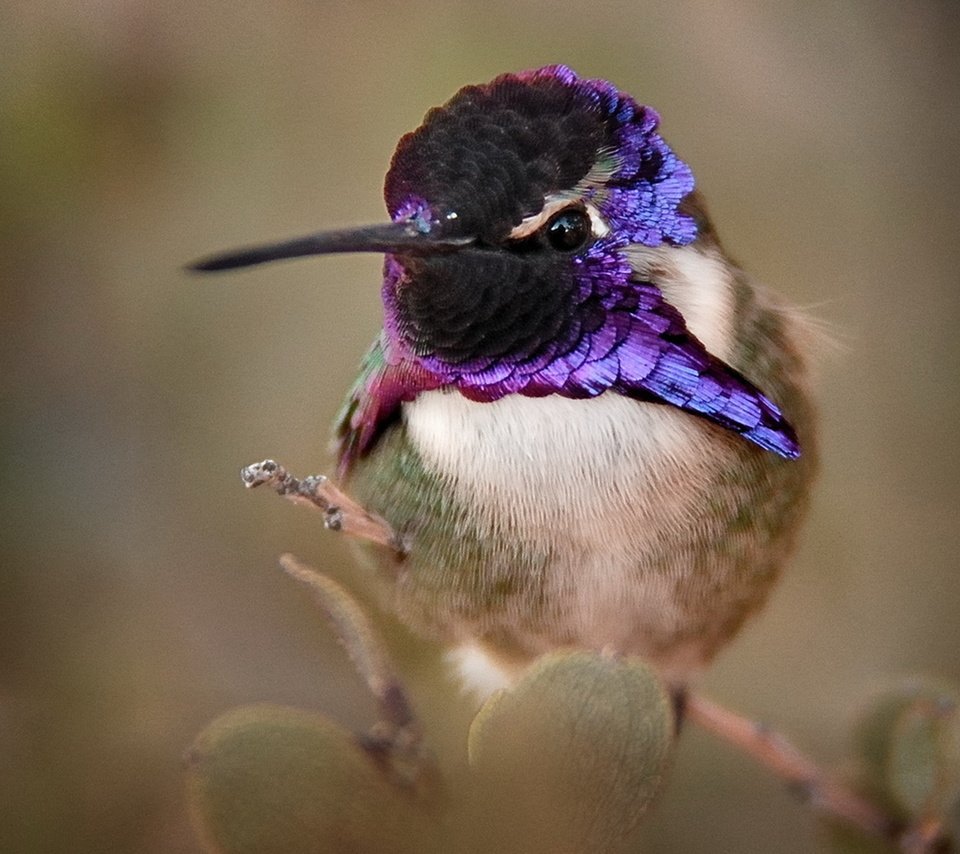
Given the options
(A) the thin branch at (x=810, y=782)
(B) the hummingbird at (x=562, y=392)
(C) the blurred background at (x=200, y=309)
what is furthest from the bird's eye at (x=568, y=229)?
(A) the thin branch at (x=810, y=782)

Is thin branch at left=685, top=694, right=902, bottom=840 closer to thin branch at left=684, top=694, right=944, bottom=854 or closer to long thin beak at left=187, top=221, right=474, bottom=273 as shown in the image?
thin branch at left=684, top=694, right=944, bottom=854

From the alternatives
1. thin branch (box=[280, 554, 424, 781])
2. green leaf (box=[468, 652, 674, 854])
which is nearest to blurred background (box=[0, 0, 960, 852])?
thin branch (box=[280, 554, 424, 781])

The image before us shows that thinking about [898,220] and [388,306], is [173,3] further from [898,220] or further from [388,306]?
[898,220]

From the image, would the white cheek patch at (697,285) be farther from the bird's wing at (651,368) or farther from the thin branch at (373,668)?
the thin branch at (373,668)

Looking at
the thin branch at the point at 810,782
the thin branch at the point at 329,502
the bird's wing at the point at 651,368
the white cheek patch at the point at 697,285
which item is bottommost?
the thin branch at the point at 810,782

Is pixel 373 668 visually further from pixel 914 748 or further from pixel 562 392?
pixel 914 748

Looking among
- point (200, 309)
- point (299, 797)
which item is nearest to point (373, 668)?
point (299, 797)
